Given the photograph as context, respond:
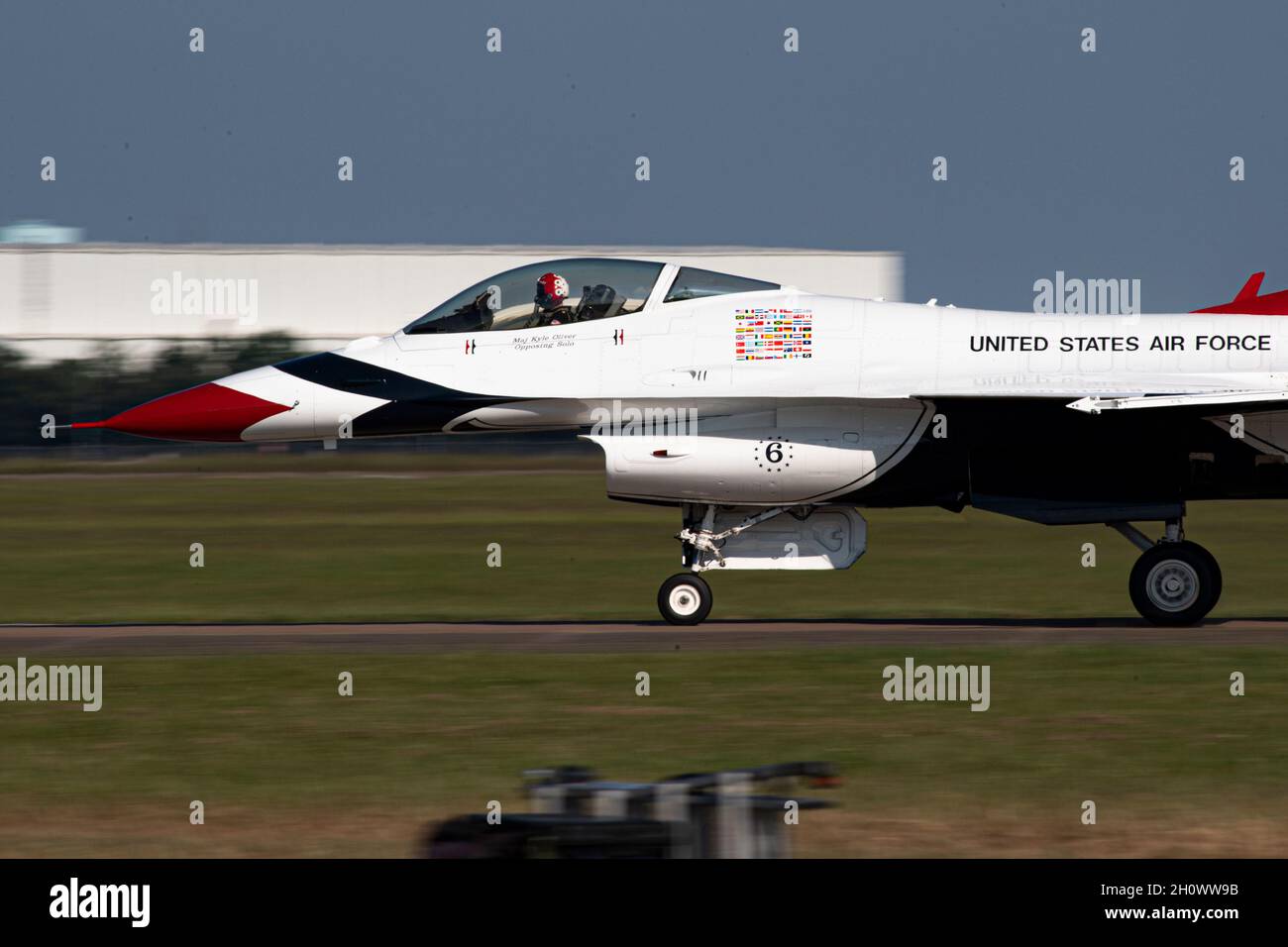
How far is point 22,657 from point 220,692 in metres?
2.82

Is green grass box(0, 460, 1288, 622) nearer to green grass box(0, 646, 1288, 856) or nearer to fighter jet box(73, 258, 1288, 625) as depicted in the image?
fighter jet box(73, 258, 1288, 625)

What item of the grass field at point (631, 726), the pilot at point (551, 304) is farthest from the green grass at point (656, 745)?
the pilot at point (551, 304)

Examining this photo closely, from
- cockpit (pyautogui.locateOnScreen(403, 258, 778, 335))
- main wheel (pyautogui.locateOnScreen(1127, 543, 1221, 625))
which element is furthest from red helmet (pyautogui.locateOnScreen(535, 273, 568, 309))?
main wheel (pyautogui.locateOnScreen(1127, 543, 1221, 625))

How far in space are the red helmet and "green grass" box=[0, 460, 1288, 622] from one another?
387cm

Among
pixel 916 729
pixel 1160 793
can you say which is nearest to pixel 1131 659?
pixel 916 729

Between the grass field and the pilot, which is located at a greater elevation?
the pilot

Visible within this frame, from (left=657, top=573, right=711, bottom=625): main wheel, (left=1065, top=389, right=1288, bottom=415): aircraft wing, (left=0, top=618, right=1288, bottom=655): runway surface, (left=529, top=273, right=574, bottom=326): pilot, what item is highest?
(left=529, top=273, right=574, bottom=326): pilot

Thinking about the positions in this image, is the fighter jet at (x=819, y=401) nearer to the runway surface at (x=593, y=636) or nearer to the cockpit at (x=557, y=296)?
the cockpit at (x=557, y=296)

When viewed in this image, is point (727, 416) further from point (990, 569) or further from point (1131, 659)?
point (990, 569)

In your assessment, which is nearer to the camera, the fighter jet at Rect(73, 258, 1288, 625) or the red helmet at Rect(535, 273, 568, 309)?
the fighter jet at Rect(73, 258, 1288, 625)

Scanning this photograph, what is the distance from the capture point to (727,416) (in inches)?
597

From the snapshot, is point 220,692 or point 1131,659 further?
point 1131,659

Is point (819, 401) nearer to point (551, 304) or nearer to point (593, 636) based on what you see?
point (551, 304)

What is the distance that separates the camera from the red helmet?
15352 mm
